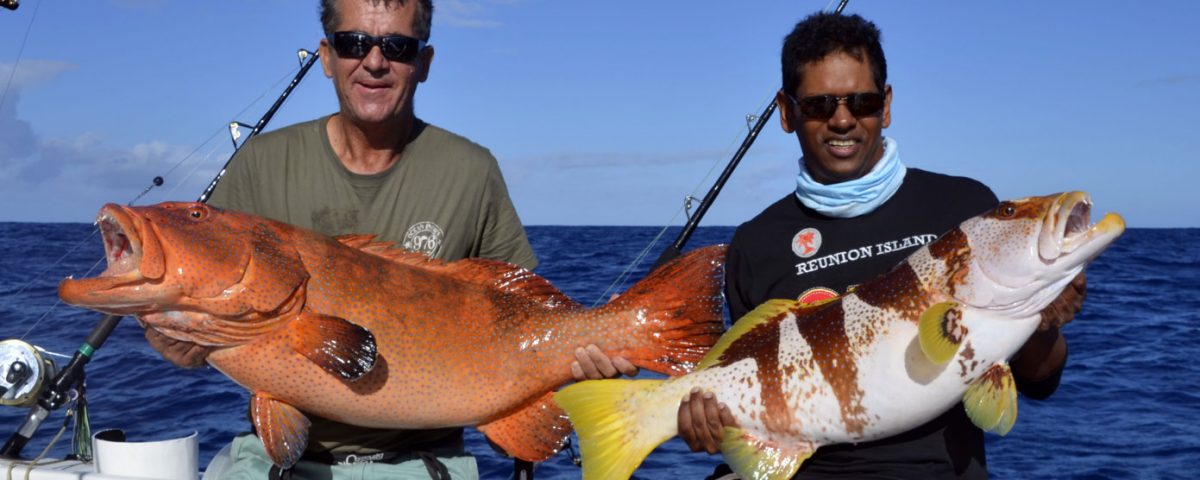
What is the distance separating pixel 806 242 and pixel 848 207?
7.6 inches

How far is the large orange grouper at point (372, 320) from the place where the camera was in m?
3.03

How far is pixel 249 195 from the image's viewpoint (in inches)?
144

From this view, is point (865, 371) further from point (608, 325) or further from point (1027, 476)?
point (1027, 476)

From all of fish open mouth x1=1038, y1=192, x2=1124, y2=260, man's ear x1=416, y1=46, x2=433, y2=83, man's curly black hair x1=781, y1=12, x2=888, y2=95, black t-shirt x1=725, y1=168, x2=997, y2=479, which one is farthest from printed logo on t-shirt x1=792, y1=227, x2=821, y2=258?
man's ear x1=416, y1=46, x2=433, y2=83

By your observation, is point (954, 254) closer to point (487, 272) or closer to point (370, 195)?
point (487, 272)

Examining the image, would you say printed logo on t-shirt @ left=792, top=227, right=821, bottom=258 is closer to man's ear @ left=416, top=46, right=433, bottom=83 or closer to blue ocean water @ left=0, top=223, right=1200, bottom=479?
blue ocean water @ left=0, top=223, right=1200, bottom=479

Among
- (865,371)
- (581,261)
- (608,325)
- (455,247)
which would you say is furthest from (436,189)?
(581,261)

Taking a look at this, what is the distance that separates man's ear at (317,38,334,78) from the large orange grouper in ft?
2.08

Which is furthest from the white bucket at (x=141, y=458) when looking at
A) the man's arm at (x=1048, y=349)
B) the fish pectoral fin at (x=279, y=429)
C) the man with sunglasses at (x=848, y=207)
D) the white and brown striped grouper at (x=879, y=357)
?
the man's arm at (x=1048, y=349)

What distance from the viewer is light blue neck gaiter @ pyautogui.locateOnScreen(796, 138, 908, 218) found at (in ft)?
11.4

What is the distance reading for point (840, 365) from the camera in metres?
3.02

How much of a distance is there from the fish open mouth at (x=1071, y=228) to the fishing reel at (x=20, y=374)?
4.19 m

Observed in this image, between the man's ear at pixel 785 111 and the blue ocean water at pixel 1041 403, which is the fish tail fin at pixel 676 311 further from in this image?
the blue ocean water at pixel 1041 403

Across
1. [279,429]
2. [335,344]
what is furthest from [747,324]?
[279,429]
